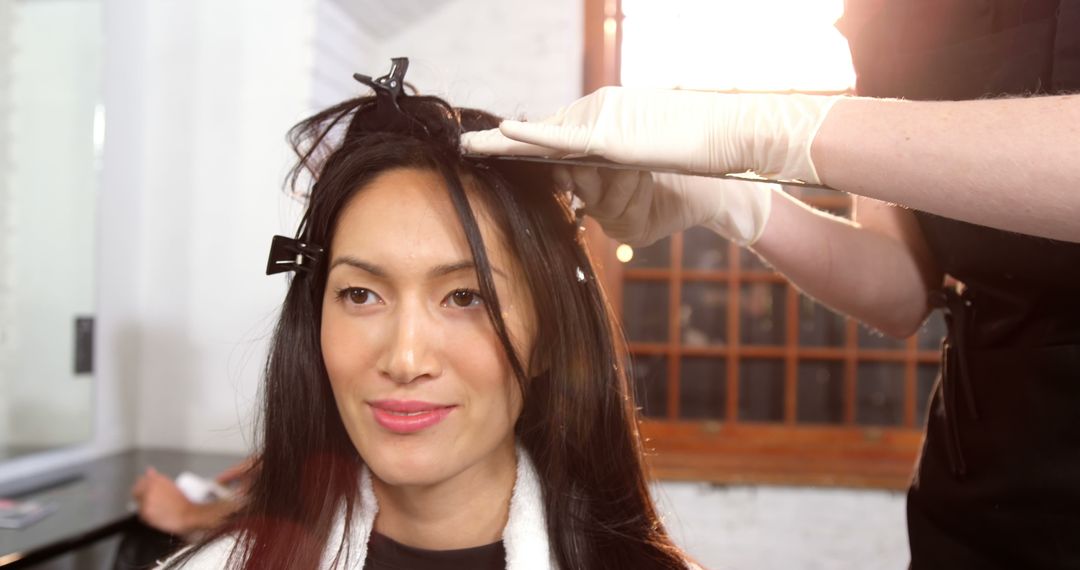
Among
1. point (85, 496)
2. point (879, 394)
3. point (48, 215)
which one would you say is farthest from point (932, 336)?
point (48, 215)

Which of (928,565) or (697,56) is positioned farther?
(697,56)

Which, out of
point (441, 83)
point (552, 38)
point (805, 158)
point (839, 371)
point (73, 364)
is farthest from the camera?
point (839, 371)

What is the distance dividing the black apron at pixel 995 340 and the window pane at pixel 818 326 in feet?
6.70

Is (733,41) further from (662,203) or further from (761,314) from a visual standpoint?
(662,203)

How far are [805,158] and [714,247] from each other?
238 centimetres

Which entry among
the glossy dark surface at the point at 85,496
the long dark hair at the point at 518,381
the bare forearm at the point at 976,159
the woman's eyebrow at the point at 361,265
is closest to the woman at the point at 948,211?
the bare forearm at the point at 976,159

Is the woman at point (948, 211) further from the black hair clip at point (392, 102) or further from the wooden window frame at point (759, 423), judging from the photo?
the wooden window frame at point (759, 423)

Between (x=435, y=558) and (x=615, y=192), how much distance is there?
55 cm

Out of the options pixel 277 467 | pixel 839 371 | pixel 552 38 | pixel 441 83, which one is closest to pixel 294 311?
pixel 277 467

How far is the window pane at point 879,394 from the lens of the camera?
322 cm

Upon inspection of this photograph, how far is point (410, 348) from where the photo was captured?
1015 mm

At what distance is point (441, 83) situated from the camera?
8.93ft

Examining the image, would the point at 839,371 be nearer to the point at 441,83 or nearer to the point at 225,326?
the point at 441,83

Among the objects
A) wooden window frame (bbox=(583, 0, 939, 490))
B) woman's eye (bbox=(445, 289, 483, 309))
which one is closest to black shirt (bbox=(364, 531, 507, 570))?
woman's eye (bbox=(445, 289, 483, 309))
